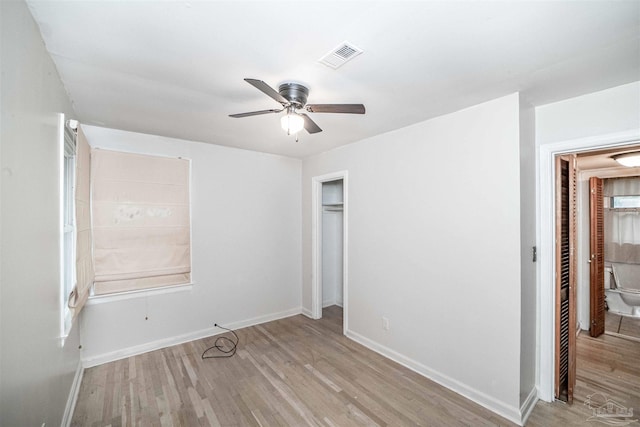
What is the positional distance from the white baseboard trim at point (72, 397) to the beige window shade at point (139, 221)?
73 cm

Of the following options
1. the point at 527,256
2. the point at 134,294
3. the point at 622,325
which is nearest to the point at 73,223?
the point at 134,294

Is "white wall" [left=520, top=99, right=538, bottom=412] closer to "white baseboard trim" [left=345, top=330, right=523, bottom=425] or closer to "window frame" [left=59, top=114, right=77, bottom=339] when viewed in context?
"white baseboard trim" [left=345, top=330, right=523, bottom=425]

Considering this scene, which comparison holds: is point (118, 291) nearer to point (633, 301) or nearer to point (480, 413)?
point (480, 413)

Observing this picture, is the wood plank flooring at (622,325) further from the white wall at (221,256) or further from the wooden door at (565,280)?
the white wall at (221,256)

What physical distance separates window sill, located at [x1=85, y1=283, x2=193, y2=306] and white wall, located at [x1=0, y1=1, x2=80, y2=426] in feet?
3.90

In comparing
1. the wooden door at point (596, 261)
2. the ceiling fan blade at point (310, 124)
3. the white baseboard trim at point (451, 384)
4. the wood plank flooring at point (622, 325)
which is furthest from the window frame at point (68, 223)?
the wood plank flooring at point (622, 325)

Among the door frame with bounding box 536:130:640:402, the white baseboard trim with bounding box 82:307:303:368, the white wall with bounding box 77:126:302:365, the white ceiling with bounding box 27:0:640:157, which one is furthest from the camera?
the white wall with bounding box 77:126:302:365

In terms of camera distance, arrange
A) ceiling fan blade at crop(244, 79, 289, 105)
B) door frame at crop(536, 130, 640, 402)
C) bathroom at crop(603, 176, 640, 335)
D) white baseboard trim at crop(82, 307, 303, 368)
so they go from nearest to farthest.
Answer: ceiling fan blade at crop(244, 79, 289, 105) → door frame at crop(536, 130, 640, 402) → white baseboard trim at crop(82, 307, 303, 368) → bathroom at crop(603, 176, 640, 335)

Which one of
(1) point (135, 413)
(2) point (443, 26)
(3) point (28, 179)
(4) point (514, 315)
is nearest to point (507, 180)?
(4) point (514, 315)

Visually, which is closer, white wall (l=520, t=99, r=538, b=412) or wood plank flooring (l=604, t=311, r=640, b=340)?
white wall (l=520, t=99, r=538, b=412)

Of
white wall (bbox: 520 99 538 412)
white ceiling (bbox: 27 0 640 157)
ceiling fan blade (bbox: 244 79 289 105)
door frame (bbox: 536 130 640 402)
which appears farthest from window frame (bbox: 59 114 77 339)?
door frame (bbox: 536 130 640 402)

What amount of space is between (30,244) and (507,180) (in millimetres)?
2955

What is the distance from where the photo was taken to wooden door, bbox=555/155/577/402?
90.7 inches

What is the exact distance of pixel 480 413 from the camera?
2156 mm
